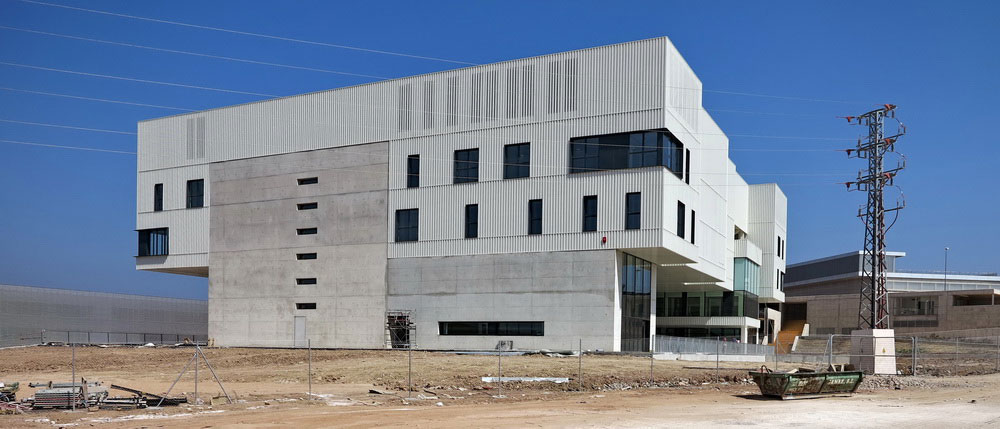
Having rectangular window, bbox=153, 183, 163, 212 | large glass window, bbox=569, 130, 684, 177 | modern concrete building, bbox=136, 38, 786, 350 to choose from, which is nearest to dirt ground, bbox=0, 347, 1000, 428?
modern concrete building, bbox=136, 38, 786, 350

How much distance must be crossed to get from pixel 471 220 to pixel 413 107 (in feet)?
29.5

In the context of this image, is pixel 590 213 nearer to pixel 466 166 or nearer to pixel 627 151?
pixel 627 151

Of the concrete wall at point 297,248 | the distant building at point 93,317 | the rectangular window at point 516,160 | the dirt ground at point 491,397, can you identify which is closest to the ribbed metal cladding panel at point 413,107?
the concrete wall at point 297,248

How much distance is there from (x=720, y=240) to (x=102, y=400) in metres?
49.1

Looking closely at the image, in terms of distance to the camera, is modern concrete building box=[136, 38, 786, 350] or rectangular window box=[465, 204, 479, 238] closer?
modern concrete building box=[136, 38, 786, 350]

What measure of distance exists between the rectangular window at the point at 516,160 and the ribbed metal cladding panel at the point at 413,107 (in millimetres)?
1612

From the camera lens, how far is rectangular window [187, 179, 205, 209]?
6788 cm

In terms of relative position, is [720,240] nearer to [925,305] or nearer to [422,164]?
[422,164]

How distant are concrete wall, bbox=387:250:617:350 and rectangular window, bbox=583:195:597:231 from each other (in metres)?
1.58

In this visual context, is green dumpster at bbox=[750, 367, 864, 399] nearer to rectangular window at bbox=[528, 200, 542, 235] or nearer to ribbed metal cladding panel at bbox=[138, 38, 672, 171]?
ribbed metal cladding panel at bbox=[138, 38, 672, 171]

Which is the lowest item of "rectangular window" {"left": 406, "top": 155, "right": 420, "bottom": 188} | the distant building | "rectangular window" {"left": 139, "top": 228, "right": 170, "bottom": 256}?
the distant building

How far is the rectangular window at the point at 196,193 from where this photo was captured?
67.9 meters

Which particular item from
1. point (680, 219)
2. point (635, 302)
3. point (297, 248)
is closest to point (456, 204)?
point (635, 302)

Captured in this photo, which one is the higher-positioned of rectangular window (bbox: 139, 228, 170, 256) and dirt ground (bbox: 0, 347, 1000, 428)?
rectangular window (bbox: 139, 228, 170, 256)
